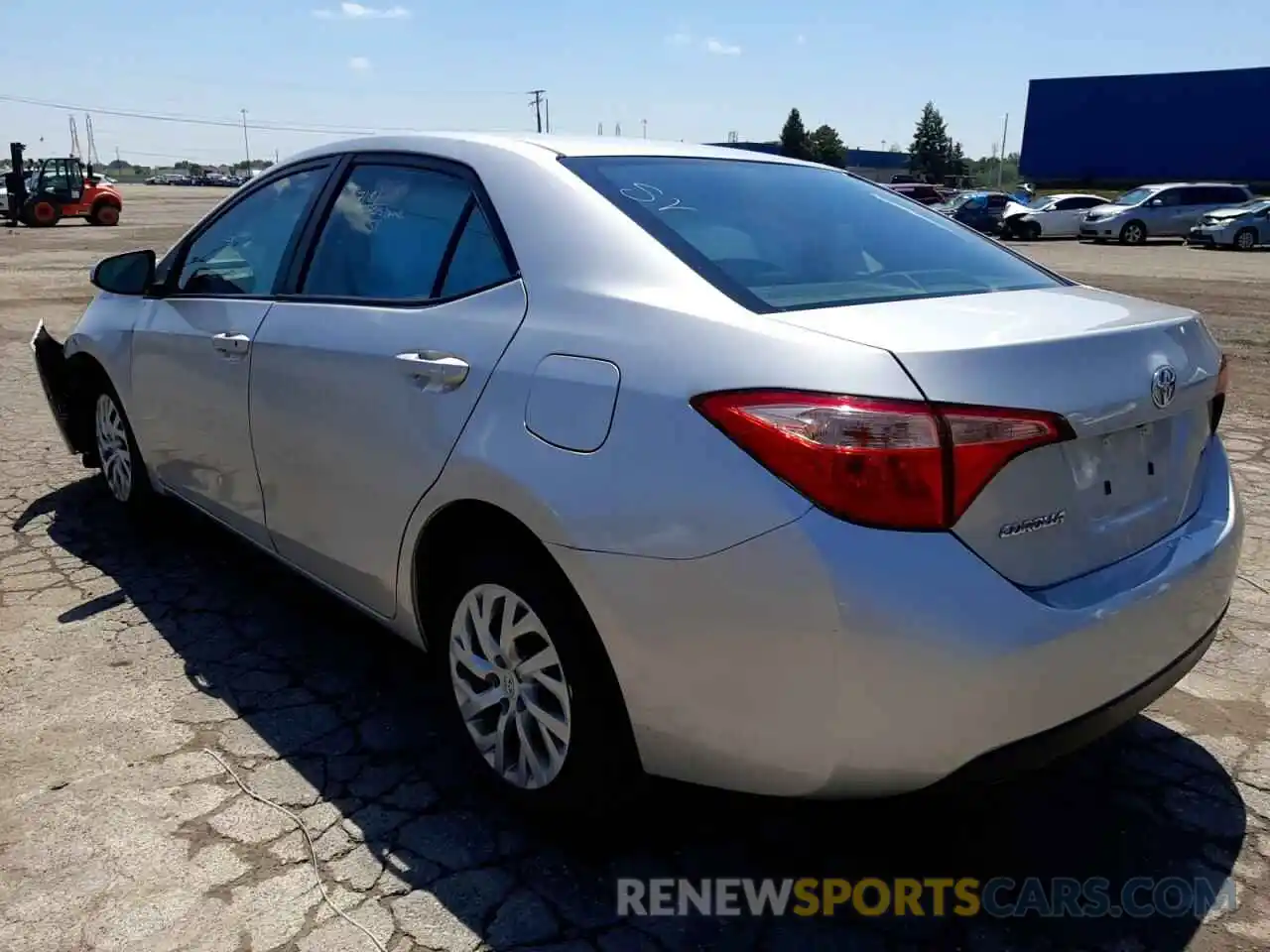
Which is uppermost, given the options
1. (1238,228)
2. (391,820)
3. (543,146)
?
(543,146)

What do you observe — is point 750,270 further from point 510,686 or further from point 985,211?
point 985,211

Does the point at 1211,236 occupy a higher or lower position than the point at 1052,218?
lower

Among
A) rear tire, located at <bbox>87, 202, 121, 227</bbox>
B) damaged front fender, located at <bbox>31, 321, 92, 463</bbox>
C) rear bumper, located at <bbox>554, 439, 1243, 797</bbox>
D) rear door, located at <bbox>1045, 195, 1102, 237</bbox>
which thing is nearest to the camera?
rear bumper, located at <bbox>554, 439, 1243, 797</bbox>

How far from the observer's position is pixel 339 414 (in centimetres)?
281

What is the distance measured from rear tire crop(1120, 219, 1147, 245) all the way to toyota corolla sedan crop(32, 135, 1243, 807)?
1168 inches

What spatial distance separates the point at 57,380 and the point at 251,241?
2035 mm

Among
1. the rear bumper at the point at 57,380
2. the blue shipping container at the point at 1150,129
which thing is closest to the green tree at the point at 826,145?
the blue shipping container at the point at 1150,129

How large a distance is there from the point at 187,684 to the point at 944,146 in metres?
104

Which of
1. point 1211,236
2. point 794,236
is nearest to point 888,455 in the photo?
point 794,236

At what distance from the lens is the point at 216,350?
3451 millimetres

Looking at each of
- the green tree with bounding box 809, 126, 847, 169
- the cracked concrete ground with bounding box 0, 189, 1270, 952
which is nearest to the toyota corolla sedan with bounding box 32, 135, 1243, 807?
the cracked concrete ground with bounding box 0, 189, 1270, 952

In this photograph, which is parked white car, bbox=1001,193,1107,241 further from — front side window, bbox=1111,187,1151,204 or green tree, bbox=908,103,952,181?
green tree, bbox=908,103,952,181

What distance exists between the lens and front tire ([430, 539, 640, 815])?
2.22m

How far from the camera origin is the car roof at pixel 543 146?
9.09 feet
